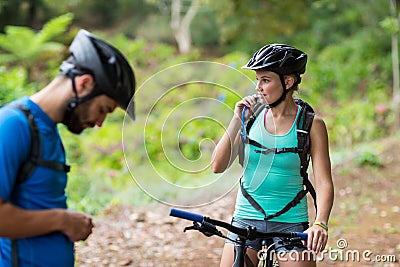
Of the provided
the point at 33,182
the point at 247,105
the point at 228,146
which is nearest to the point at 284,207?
the point at 228,146

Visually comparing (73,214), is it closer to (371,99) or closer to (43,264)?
(43,264)

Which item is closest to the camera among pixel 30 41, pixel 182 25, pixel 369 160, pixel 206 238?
pixel 206 238

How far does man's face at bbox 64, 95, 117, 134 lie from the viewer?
2.25m

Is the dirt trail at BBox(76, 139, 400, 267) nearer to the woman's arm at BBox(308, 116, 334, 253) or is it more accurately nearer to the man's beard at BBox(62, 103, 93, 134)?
the woman's arm at BBox(308, 116, 334, 253)

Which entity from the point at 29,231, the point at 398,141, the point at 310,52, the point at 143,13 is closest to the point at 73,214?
the point at 29,231

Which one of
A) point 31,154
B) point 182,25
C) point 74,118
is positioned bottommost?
point 31,154

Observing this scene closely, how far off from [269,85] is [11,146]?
4.90 feet

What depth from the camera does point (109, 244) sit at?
21.8 feet

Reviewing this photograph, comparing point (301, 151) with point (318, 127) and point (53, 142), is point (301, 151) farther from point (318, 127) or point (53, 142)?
point (53, 142)

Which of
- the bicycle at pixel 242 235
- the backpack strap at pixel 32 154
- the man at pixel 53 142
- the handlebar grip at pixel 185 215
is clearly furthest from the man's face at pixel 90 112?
the bicycle at pixel 242 235

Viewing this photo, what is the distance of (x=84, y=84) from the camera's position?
88.1 inches

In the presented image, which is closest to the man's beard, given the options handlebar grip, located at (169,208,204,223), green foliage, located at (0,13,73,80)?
handlebar grip, located at (169,208,204,223)

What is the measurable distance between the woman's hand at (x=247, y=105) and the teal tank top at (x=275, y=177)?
4.9 inches

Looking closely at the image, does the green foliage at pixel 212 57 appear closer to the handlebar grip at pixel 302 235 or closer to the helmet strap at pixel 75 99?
the handlebar grip at pixel 302 235
